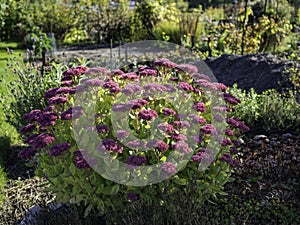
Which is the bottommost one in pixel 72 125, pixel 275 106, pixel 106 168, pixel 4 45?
pixel 4 45

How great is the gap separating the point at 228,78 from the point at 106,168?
170 inches

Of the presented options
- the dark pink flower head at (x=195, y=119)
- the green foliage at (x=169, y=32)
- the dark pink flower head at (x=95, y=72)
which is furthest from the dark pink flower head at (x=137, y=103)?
the green foliage at (x=169, y=32)

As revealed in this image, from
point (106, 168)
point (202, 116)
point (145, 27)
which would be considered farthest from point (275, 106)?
point (145, 27)

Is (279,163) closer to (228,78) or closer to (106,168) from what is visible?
(106,168)

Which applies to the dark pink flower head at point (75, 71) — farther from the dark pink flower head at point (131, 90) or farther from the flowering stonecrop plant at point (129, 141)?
the dark pink flower head at point (131, 90)

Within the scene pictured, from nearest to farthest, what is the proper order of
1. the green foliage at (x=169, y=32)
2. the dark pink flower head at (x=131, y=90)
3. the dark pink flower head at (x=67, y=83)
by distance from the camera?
1. the dark pink flower head at (x=131, y=90)
2. the dark pink flower head at (x=67, y=83)
3. the green foliage at (x=169, y=32)

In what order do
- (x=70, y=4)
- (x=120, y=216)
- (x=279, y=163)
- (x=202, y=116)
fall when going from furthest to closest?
(x=70, y=4) < (x=279, y=163) < (x=202, y=116) < (x=120, y=216)

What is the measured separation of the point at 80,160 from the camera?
244 centimetres

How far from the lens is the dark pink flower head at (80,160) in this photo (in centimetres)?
241

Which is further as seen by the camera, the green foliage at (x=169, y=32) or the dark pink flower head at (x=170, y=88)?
the green foliage at (x=169, y=32)

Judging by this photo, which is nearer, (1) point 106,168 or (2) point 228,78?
(1) point 106,168

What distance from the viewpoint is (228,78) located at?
6.46 m

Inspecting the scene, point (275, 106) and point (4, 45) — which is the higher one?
point (275, 106)

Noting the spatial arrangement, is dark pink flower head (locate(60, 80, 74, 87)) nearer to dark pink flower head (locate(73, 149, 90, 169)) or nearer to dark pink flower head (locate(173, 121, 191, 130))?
dark pink flower head (locate(73, 149, 90, 169))
